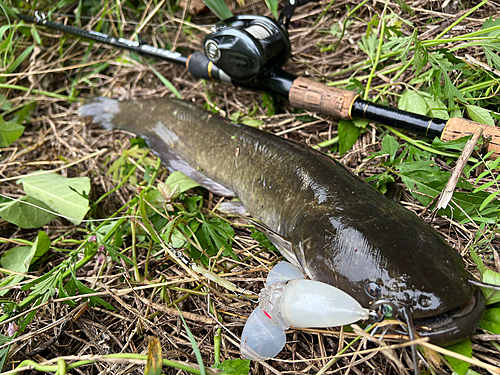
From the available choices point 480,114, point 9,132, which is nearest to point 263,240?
point 480,114

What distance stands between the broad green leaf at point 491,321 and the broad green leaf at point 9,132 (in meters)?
3.87

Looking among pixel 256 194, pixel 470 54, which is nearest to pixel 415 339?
pixel 256 194

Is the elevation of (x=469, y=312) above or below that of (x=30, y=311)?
above

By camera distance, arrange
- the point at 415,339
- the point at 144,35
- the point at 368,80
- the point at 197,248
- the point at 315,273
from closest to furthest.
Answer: the point at 415,339, the point at 315,273, the point at 197,248, the point at 368,80, the point at 144,35

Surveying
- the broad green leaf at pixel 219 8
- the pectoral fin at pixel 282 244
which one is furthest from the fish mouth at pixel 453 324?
the broad green leaf at pixel 219 8

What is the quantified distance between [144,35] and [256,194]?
252 cm

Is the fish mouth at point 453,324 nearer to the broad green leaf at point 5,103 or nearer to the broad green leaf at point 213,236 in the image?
the broad green leaf at point 213,236

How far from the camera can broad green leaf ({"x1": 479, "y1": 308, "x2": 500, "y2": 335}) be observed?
1.53 meters

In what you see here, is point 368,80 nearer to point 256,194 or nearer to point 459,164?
point 459,164

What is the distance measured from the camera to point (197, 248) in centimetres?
224

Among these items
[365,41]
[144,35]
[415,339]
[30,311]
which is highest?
[365,41]

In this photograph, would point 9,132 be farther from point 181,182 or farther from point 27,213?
point 181,182

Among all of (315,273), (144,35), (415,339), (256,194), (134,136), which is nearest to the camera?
(415,339)

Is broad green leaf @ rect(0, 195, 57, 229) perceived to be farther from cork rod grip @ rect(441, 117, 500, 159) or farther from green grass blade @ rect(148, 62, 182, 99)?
cork rod grip @ rect(441, 117, 500, 159)
